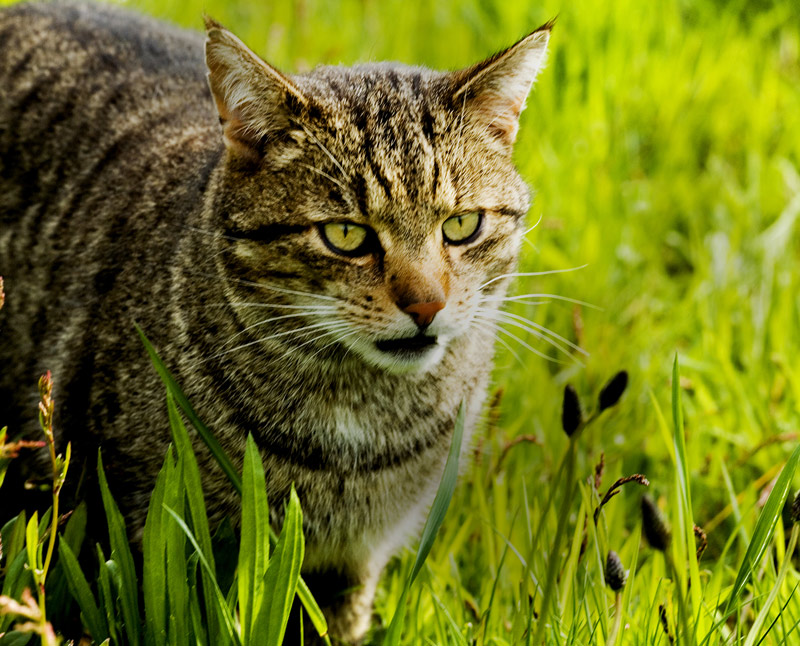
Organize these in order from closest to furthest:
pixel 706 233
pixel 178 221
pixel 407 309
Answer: pixel 407 309
pixel 178 221
pixel 706 233

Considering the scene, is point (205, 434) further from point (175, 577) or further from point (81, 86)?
point (81, 86)

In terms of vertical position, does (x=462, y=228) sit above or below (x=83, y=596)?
above

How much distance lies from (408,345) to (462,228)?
0.85 ft

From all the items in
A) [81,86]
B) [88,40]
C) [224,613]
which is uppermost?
[88,40]

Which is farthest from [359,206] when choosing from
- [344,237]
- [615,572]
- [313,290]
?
[615,572]

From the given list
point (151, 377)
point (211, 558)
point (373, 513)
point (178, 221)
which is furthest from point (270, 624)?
point (178, 221)

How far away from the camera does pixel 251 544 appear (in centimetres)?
145

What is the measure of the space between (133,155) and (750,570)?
64.5 inches

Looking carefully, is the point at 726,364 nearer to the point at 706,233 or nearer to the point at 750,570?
the point at 706,233

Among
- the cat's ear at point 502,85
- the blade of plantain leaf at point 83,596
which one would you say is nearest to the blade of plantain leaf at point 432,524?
the blade of plantain leaf at point 83,596

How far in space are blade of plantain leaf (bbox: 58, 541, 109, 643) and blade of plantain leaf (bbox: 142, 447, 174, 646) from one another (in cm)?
10

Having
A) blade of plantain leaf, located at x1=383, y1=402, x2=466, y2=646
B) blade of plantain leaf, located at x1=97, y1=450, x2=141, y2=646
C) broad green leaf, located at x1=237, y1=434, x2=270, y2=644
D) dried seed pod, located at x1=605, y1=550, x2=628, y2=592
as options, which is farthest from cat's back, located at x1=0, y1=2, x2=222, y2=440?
dried seed pod, located at x1=605, y1=550, x2=628, y2=592

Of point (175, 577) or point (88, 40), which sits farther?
point (88, 40)

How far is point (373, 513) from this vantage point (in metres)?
1.88
